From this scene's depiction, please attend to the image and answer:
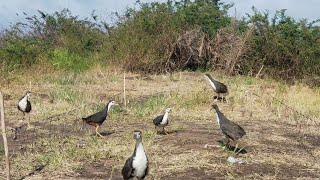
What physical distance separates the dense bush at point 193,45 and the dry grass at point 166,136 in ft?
13.3

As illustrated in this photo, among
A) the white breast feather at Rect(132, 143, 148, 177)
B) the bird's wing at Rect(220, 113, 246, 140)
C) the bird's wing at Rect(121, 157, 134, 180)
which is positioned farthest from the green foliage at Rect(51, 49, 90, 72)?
the white breast feather at Rect(132, 143, 148, 177)

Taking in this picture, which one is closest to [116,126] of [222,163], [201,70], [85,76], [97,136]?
[97,136]

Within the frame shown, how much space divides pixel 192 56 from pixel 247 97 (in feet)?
32.3

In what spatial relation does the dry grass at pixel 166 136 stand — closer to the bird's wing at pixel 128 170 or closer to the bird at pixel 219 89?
the bird at pixel 219 89

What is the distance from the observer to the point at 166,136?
37.4ft

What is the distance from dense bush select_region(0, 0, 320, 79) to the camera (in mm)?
24516

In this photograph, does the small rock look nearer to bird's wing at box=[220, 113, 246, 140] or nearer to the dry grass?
the dry grass

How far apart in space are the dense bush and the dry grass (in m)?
4.05

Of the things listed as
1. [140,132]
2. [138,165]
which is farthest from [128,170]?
[140,132]

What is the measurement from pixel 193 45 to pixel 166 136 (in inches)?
594

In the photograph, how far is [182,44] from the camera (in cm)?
2586

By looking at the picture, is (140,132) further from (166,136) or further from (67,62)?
(67,62)

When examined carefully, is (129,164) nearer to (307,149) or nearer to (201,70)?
(307,149)

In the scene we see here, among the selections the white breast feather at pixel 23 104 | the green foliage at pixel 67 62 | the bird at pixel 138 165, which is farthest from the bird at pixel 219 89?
the green foliage at pixel 67 62
